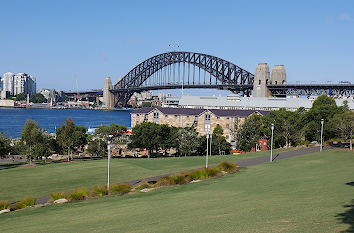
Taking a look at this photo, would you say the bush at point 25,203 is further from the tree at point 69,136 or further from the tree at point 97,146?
the tree at point 97,146

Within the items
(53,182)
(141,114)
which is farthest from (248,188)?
(141,114)

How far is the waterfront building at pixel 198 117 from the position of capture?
78.8m

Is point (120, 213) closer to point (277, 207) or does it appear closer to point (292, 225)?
point (277, 207)

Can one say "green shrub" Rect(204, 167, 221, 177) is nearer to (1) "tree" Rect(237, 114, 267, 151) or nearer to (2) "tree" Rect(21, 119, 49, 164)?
(2) "tree" Rect(21, 119, 49, 164)

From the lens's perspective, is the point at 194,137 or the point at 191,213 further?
the point at 194,137

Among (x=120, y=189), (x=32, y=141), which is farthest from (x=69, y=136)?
(x=120, y=189)

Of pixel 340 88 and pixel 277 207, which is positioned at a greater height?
pixel 340 88

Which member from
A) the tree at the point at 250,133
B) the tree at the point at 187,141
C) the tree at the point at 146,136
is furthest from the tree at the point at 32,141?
the tree at the point at 250,133

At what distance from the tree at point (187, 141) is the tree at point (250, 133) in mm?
7118

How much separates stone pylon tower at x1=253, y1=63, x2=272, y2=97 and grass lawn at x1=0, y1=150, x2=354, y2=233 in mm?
112842

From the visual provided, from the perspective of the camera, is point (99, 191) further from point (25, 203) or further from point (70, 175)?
point (70, 175)

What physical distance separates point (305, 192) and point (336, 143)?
35846mm

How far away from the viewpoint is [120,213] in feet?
56.2

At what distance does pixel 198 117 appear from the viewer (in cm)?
8262
